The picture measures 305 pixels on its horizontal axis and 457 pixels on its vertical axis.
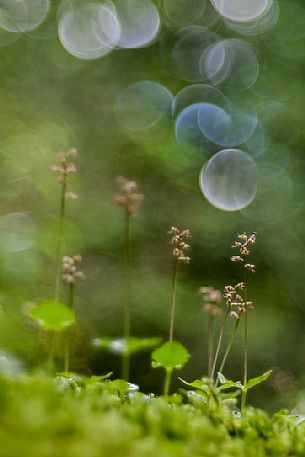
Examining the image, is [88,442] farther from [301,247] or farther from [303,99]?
[303,99]

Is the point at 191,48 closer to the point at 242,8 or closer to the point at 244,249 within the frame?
the point at 242,8

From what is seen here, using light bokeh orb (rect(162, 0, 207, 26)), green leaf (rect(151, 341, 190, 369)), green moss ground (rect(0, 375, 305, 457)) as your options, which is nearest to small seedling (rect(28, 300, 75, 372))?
green moss ground (rect(0, 375, 305, 457))

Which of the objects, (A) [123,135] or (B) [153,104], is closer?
(A) [123,135]

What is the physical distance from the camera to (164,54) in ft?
25.1

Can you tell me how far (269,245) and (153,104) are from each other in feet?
10.5

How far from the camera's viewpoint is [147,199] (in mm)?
6992

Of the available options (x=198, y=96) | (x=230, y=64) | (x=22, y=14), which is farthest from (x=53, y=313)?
(x=230, y=64)

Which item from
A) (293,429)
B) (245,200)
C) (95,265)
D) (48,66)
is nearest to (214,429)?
(293,429)

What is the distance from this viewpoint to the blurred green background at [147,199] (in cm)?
579

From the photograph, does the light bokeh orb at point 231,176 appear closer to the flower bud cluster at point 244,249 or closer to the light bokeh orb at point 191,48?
the light bokeh orb at point 191,48

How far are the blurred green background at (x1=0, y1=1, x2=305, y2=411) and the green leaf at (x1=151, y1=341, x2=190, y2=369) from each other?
361 cm

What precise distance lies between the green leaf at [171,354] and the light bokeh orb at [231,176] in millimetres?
6022

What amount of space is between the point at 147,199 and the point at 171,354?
5.61m

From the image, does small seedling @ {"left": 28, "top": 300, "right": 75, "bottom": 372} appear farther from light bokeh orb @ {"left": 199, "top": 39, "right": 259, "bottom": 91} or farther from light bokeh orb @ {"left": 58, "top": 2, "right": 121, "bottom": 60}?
light bokeh orb @ {"left": 199, "top": 39, "right": 259, "bottom": 91}
